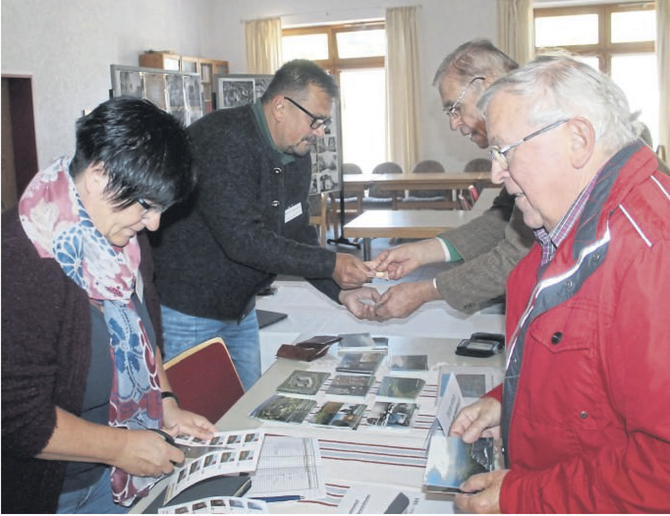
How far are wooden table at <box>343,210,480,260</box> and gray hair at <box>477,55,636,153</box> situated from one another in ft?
12.1

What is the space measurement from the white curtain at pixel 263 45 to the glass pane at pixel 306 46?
0.77ft

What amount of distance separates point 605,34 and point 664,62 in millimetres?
967

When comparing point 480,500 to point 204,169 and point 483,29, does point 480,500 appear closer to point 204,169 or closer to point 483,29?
point 204,169

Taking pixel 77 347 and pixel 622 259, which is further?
pixel 77 347

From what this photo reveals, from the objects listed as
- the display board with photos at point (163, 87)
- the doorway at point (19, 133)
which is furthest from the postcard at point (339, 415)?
the doorway at point (19, 133)

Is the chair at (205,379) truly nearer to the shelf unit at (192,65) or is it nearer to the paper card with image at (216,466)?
the paper card with image at (216,466)

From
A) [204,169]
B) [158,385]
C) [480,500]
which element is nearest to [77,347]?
[158,385]

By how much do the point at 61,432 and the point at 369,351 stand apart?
1.15 metres

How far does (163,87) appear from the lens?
262 inches

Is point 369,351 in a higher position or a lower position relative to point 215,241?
lower

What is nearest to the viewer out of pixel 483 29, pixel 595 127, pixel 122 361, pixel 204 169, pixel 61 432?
pixel 595 127

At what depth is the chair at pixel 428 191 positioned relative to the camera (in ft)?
29.3

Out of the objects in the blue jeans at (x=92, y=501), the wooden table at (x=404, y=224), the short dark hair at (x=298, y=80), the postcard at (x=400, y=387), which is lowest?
the blue jeans at (x=92, y=501)

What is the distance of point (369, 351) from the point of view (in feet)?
7.45
